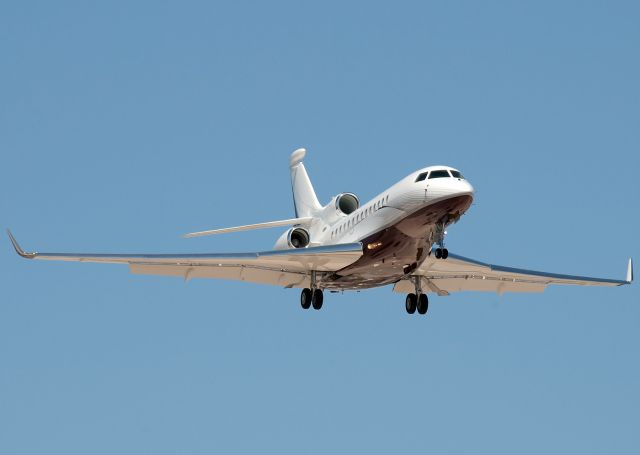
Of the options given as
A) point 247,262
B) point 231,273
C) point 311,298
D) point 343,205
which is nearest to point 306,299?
point 311,298

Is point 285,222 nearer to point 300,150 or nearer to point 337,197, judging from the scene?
point 337,197

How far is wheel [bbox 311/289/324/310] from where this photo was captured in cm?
4006

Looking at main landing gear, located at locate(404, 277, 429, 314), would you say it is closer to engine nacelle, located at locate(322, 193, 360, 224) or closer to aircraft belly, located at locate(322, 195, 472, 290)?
aircraft belly, located at locate(322, 195, 472, 290)

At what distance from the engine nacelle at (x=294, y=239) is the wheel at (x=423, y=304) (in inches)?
174

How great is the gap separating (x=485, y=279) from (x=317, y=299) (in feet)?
21.2

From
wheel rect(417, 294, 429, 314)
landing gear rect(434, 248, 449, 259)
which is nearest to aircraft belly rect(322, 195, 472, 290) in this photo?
landing gear rect(434, 248, 449, 259)

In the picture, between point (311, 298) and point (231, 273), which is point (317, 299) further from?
point (231, 273)

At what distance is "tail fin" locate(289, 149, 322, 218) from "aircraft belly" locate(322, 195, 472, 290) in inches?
334

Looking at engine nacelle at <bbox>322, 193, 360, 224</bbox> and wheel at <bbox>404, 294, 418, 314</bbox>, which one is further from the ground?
engine nacelle at <bbox>322, 193, 360, 224</bbox>

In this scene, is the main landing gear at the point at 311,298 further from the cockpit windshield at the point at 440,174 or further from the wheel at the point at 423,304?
the cockpit windshield at the point at 440,174

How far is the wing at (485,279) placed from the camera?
40.5m

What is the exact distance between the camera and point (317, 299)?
4006cm

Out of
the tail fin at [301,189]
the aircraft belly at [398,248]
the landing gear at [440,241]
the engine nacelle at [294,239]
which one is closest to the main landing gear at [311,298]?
the aircraft belly at [398,248]

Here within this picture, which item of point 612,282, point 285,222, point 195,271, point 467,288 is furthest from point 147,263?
point 612,282
